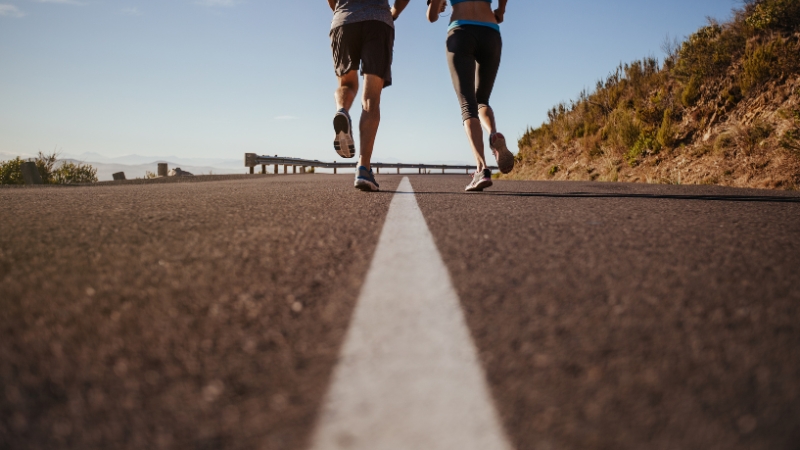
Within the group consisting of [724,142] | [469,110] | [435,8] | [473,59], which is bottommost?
[724,142]

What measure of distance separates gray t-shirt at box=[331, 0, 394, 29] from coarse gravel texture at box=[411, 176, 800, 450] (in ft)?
11.0

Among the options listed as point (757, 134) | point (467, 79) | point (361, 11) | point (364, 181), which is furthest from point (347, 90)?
point (757, 134)

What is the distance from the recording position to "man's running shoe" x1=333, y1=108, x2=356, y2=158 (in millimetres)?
5186

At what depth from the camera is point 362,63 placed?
5309mm

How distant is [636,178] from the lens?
31.6 ft

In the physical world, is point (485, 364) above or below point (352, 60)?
below

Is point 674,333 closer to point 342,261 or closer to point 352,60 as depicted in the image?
point 342,261

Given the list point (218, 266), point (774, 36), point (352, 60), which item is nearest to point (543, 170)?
point (774, 36)

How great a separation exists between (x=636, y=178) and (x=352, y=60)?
6.28 m

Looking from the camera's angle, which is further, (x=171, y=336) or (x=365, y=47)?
(x=365, y=47)

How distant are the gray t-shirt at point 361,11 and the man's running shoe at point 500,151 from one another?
152cm

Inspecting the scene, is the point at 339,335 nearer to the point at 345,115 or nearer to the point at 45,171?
the point at 345,115

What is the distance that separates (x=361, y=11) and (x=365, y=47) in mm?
337

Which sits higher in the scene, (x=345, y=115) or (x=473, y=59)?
(x=473, y=59)
